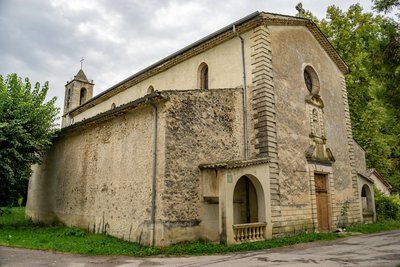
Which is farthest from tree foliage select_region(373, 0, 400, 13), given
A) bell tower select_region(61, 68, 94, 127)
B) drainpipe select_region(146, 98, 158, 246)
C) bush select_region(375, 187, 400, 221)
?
bell tower select_region(61, 68, 94, 127)

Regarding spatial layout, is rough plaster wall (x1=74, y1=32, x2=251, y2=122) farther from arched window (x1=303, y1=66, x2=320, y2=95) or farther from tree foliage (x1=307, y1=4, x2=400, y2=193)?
tree foliage (x1=307, y1=4, x2=400, y2=193)

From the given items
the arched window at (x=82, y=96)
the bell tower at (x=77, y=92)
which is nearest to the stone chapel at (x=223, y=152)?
the bell tower at (x=77, y=92)

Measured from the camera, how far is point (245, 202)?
11.7 m

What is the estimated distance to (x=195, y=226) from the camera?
33.0 ft

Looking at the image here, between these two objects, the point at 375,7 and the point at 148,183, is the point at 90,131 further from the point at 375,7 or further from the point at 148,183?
the point at 375,7

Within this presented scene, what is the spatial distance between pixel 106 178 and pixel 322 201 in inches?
350

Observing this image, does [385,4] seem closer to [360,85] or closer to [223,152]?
[223,152]

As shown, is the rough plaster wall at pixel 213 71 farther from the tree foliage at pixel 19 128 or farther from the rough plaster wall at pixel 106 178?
the tree foliage at pixel 19 128

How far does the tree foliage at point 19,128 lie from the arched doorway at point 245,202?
28.5 feet

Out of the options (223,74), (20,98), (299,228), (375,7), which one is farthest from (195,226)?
(20,98)

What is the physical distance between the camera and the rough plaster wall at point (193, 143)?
9.87 m

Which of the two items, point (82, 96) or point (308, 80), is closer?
point (308, 80)

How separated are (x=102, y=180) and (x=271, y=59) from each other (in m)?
7.94

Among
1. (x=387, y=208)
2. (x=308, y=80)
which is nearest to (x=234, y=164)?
(x=308, y=80)
